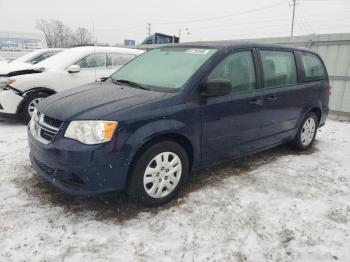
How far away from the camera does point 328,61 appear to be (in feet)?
30.3

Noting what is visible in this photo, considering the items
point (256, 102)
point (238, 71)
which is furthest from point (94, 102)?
point (256, 102)

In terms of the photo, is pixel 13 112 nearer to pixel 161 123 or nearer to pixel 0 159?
pixel 0 159

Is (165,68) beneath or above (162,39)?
beneath

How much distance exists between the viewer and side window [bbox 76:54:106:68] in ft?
23.4

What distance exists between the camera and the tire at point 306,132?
521cm

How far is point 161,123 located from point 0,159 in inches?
106

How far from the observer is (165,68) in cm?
388

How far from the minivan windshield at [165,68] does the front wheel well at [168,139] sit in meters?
0.49

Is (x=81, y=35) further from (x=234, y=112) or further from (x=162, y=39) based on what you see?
(x=234, y=112)

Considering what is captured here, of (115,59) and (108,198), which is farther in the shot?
(115,59)

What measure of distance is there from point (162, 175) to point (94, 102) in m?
0.97

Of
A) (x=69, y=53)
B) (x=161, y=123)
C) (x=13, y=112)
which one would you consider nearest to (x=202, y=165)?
(x=161, y=123)

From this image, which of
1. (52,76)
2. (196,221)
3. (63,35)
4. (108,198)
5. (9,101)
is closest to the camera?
(196,221)

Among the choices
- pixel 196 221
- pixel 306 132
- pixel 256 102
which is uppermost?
pixel 256 102
